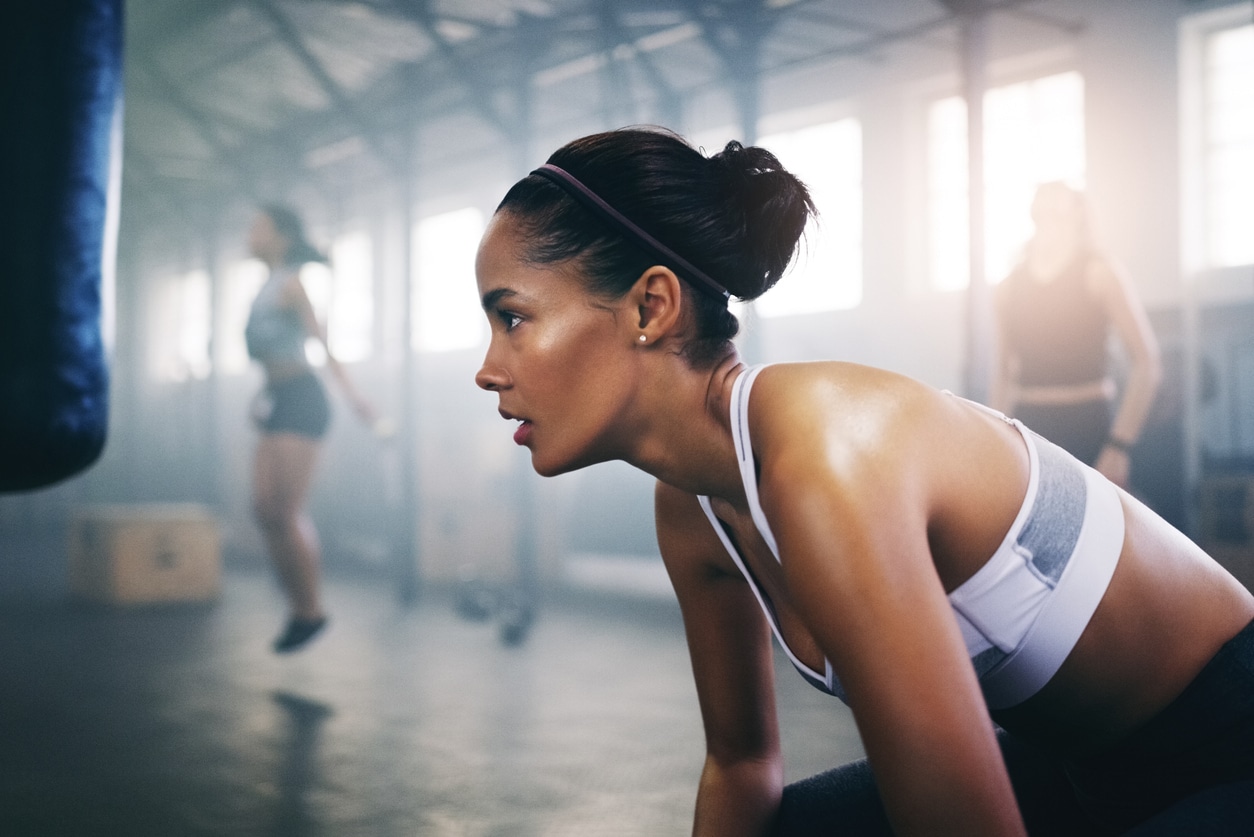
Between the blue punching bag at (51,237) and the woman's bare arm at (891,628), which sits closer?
the blue punching bag at (51,237)

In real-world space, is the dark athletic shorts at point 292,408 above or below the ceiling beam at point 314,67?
below

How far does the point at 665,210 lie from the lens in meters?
0.86

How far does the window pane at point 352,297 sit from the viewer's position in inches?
376

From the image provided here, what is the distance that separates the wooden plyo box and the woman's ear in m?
5.13

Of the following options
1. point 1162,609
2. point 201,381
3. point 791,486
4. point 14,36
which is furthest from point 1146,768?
point 201,381

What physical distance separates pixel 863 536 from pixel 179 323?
13067mm

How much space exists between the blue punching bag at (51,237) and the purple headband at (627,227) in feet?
1.40

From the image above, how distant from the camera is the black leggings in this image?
0.74m

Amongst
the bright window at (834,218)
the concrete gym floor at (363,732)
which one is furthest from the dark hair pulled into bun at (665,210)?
the bright window at (834,218)

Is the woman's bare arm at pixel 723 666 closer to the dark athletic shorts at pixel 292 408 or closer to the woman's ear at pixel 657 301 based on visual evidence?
the woman's ear at pixel 657 301

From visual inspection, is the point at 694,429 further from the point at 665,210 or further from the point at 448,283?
the point at 448,283

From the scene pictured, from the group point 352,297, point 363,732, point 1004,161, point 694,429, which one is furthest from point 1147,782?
point 352,297

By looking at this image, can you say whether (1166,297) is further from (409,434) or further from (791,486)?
(791,486)

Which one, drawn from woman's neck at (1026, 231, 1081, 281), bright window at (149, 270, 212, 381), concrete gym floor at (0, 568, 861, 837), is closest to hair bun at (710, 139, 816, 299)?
concrete gym floor at (0, 568, 861, 837)
